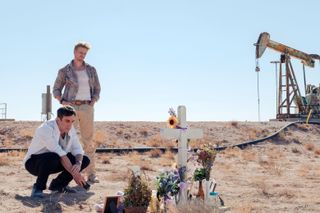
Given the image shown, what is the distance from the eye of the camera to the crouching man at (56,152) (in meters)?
5.92

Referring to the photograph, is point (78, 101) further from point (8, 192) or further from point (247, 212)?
point (247, 212)

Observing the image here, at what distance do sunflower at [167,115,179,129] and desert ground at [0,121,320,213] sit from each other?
1.67ft

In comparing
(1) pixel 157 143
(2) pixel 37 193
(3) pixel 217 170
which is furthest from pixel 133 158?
(2) pixel 37 193

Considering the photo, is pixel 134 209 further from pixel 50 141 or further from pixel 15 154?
pixel 15 154

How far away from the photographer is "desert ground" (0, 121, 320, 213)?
19.7 feet

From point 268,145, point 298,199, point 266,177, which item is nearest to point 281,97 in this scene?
point 268,145

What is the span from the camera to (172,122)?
5727mm

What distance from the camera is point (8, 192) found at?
21.1 feet

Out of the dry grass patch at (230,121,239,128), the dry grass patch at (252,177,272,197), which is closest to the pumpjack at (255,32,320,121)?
the dry grass patch at (230,121,239,128)

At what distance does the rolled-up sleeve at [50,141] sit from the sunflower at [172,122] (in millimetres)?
1295

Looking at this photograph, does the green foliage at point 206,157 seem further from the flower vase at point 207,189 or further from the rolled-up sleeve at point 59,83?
the rolled-up sleeve at point 59,83

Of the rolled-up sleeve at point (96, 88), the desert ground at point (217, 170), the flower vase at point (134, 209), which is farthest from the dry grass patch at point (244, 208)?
the rolled-up sleeve at point (96, 88)

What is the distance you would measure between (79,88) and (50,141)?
1.47m

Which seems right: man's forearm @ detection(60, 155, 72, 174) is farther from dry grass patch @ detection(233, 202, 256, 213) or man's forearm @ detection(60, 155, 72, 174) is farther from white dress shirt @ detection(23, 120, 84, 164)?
dry grass patch @ detection(233, 202, 256, 213)
